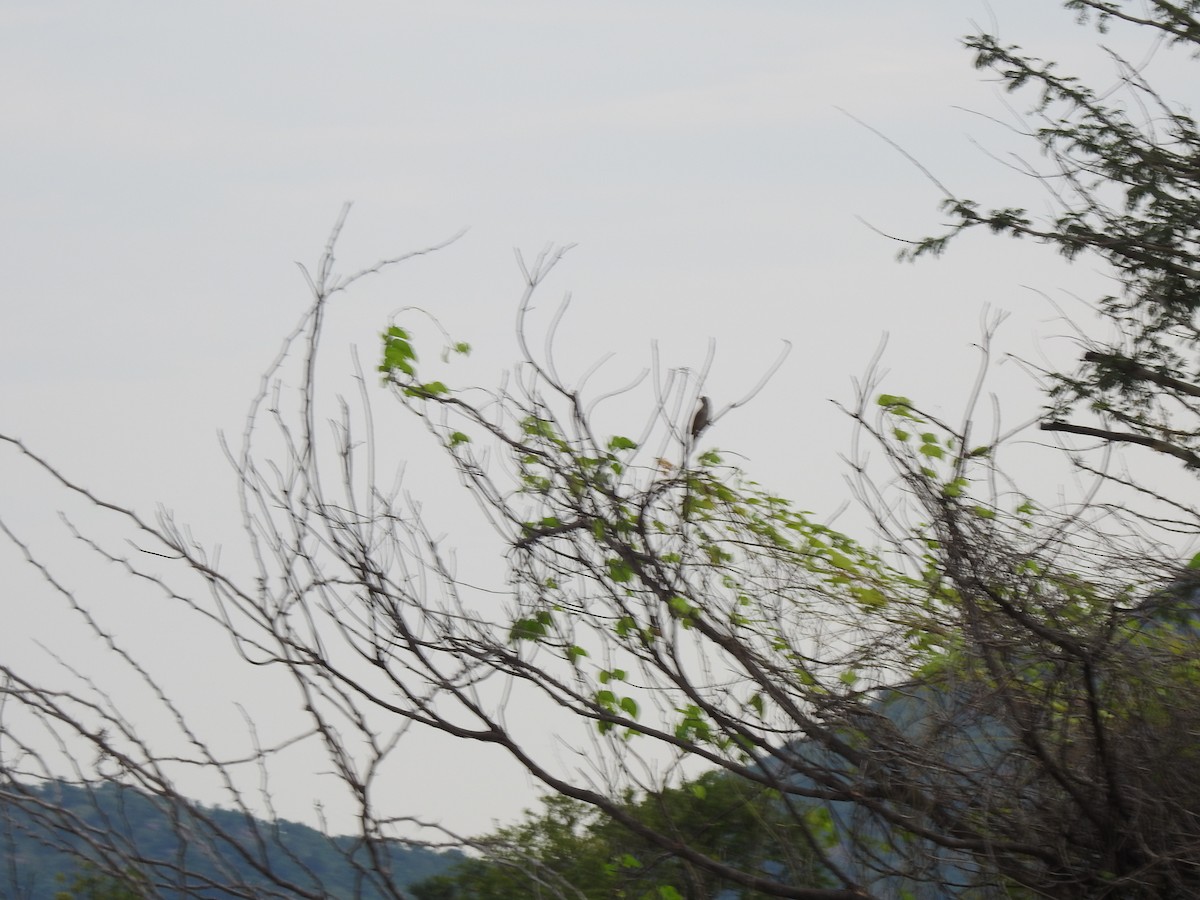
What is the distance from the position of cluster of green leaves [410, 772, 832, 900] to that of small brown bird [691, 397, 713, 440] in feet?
4.68

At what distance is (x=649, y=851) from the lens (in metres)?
5.15

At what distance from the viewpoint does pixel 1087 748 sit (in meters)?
5.00

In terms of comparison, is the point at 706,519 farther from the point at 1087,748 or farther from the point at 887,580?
the point at 1087,748

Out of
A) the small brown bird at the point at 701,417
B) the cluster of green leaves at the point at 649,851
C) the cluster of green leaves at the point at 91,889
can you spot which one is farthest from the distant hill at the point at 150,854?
the cluster of green leaves at the point at 91,889

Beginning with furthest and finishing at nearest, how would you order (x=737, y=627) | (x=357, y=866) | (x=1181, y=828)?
1. (x=737, y=627)
2. (x=1181, y=828)
3. (x=357, y=866)

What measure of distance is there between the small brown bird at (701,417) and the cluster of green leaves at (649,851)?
56.2 inches

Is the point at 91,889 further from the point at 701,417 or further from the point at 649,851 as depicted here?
the point at 701,417

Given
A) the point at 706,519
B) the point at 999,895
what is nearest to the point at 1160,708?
the point at 999,895

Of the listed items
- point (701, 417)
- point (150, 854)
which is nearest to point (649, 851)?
point (701, 417)

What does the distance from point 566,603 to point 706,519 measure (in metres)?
0.74

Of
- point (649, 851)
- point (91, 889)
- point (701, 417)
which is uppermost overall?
point (701, 417)

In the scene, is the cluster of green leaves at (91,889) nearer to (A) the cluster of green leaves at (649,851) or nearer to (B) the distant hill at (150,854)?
(A) the cluster of green leaves at (649,851)

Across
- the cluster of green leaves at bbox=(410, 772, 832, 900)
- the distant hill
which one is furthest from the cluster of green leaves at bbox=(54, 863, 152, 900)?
the distant hill

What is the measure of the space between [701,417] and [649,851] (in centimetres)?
185
